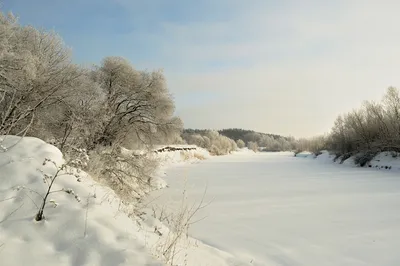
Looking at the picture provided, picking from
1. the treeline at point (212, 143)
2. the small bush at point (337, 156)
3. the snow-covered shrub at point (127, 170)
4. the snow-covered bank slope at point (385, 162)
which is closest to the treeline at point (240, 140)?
the treeline at point (212, 143)

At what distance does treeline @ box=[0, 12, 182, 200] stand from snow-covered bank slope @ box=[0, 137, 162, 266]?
94.6 inches

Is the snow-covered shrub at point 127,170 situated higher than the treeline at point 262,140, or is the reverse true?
the treeline at point 262,140

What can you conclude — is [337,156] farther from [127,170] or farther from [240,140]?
[240,140]

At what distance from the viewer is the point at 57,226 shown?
3232mm

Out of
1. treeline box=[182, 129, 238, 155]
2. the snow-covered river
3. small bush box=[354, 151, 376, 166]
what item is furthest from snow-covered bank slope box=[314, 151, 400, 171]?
treeline box=[182, 129, 238, 155]

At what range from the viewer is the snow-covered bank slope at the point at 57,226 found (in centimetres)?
288

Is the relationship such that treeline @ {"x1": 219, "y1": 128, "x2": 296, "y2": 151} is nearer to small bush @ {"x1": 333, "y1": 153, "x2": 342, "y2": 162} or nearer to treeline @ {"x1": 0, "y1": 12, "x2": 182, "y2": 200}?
small bush @ {"x1": 333, "y1": 153, "x2": 342, "y2": 162}

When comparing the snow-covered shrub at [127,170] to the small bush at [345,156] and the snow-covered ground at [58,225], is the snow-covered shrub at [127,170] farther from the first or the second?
the small bush at [345,156]

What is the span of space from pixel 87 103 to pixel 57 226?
8080mm

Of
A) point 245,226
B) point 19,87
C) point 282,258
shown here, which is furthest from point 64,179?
point 19,87

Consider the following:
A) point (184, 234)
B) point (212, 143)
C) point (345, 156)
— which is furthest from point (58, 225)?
point (212, 143)

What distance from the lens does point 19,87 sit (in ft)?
28.4

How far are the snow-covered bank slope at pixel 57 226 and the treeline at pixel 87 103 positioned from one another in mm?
2402

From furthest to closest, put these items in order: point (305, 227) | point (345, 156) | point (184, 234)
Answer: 1. point (345, 156)
2. point (305, 227)
3. point (184, 234)
